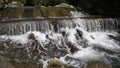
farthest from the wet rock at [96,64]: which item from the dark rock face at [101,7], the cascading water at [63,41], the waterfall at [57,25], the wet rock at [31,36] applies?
the dark rock face at [101,7]

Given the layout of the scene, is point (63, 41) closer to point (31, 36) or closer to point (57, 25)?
point (57, 25)

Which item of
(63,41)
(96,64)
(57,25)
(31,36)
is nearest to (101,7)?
(57,25)

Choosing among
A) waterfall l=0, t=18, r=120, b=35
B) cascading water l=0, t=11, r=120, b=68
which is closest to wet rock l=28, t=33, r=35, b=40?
cascading water l=0, t=11, r=120, b=68

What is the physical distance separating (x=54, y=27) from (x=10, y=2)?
10.6 ft

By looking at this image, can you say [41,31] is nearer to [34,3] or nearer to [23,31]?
[23,31]

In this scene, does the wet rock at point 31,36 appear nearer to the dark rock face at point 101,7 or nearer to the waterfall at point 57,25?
the waterfall at point 57,25

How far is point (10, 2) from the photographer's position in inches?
513

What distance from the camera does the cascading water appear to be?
28.6ft

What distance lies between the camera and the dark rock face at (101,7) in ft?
44.8

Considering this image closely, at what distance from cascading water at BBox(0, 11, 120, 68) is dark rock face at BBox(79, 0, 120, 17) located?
167 centimetres

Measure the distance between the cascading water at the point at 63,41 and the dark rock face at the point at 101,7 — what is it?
167cm

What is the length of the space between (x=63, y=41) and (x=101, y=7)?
5139 mm

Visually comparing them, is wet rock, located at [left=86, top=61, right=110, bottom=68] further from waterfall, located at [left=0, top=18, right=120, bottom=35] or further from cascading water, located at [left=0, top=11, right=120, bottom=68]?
waterfall, located at [left=0, top=18, right=120, bottom=35]

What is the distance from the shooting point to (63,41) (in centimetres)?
1035
